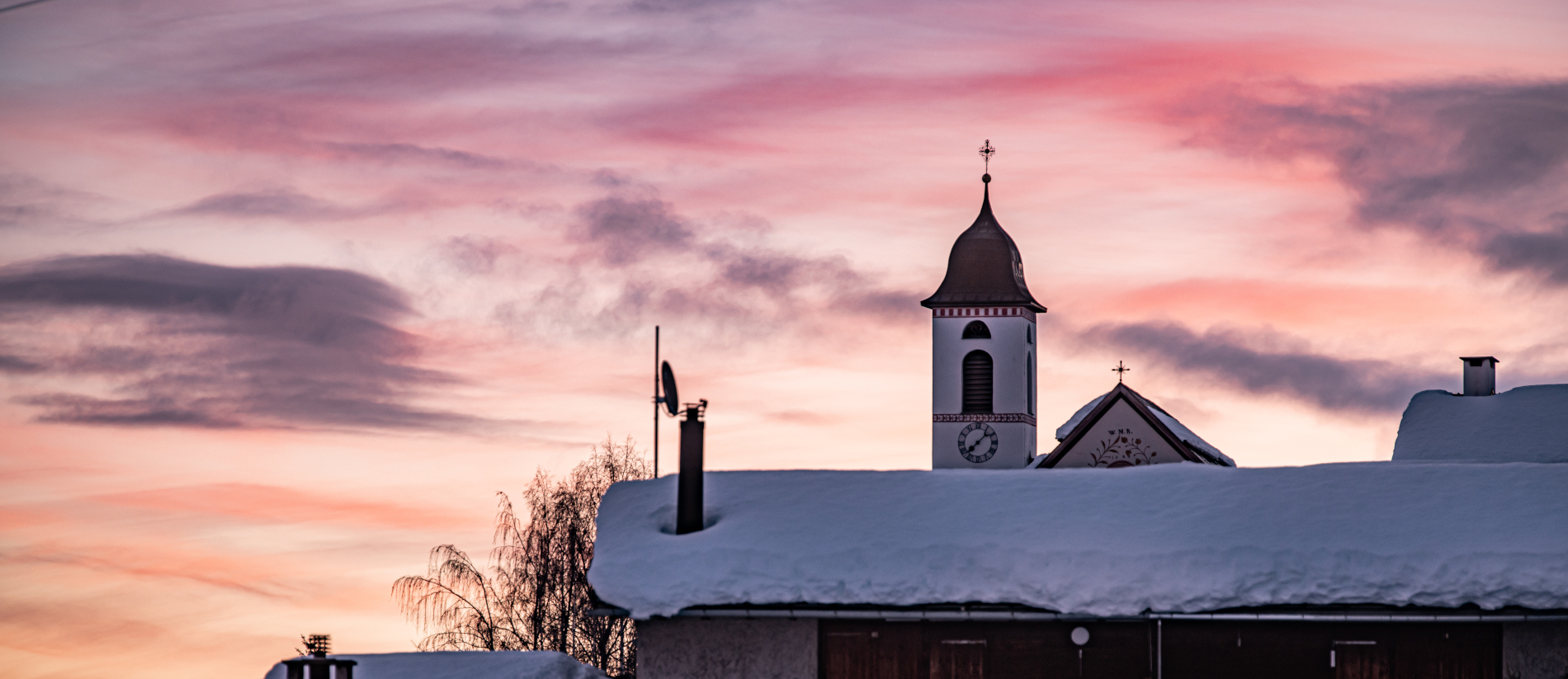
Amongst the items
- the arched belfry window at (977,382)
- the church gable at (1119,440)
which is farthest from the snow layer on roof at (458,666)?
the arched belfry window at (977,382)

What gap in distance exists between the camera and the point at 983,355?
5150cm

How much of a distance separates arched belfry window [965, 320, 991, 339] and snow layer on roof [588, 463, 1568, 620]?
2160 centimetres

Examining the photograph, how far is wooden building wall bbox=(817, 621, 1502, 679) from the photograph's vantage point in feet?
84.2

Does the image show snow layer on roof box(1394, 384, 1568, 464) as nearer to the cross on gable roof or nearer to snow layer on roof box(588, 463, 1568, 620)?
the cross on gable roof

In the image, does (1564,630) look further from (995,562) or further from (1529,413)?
(1529,413)

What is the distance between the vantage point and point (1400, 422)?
4194 centimetres

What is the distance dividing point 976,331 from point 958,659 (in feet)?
83.7

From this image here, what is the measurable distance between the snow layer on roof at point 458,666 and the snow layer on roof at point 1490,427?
69.0ft

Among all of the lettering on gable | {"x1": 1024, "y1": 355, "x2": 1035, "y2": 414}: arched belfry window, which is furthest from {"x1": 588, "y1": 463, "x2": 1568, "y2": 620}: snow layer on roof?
{"x1": 1024, "y1": 355, "x2": 1035, "y2": 414}: arched belfry window

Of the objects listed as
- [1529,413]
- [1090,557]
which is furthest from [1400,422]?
[1090,557]

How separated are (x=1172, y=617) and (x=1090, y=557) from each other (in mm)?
1441

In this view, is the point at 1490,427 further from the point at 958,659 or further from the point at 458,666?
the point at 458,666

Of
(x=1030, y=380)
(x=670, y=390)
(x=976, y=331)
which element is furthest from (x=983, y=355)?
(x=670, y=390)

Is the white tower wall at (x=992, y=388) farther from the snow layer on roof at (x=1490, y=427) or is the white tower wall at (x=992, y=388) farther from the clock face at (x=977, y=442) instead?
the snow layer on roof at (x=1490, y=427)
